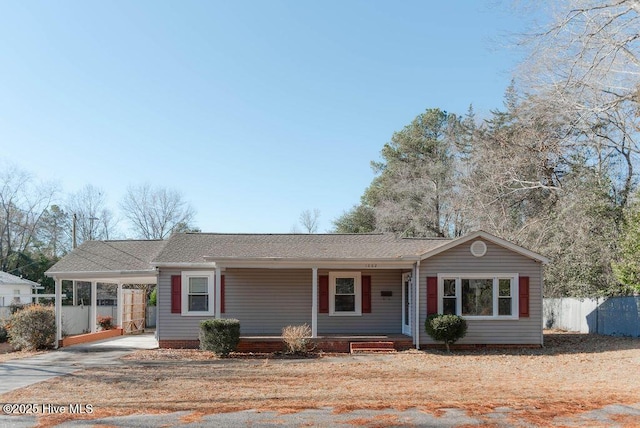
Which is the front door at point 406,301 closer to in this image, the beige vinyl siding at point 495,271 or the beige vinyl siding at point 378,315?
the beige vinyl siding at point 378,315

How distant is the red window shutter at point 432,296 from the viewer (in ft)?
51.8

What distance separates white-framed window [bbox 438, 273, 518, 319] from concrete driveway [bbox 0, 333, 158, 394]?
8.86 m

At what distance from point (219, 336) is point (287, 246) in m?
4.39

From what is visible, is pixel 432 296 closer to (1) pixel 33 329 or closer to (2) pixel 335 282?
(2) pixel 335 282

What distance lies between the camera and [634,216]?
16969 mm

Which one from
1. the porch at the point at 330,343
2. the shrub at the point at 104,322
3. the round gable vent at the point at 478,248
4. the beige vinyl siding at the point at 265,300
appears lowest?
the shrub at the point at 104,322

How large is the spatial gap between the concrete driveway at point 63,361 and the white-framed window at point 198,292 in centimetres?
170

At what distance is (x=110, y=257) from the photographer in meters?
18.1

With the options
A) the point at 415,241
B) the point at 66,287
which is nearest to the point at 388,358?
the point at 415,241

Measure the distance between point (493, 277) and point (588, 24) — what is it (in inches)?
282

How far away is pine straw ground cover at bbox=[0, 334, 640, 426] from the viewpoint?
8289 mm

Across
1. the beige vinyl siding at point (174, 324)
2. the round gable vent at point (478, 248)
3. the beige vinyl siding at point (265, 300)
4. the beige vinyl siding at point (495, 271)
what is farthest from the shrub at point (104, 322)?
the round gable vent at point (478, 248)

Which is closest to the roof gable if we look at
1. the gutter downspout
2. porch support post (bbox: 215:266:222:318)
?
the gutter downspout

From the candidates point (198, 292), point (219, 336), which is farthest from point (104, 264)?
point (219, 336)
